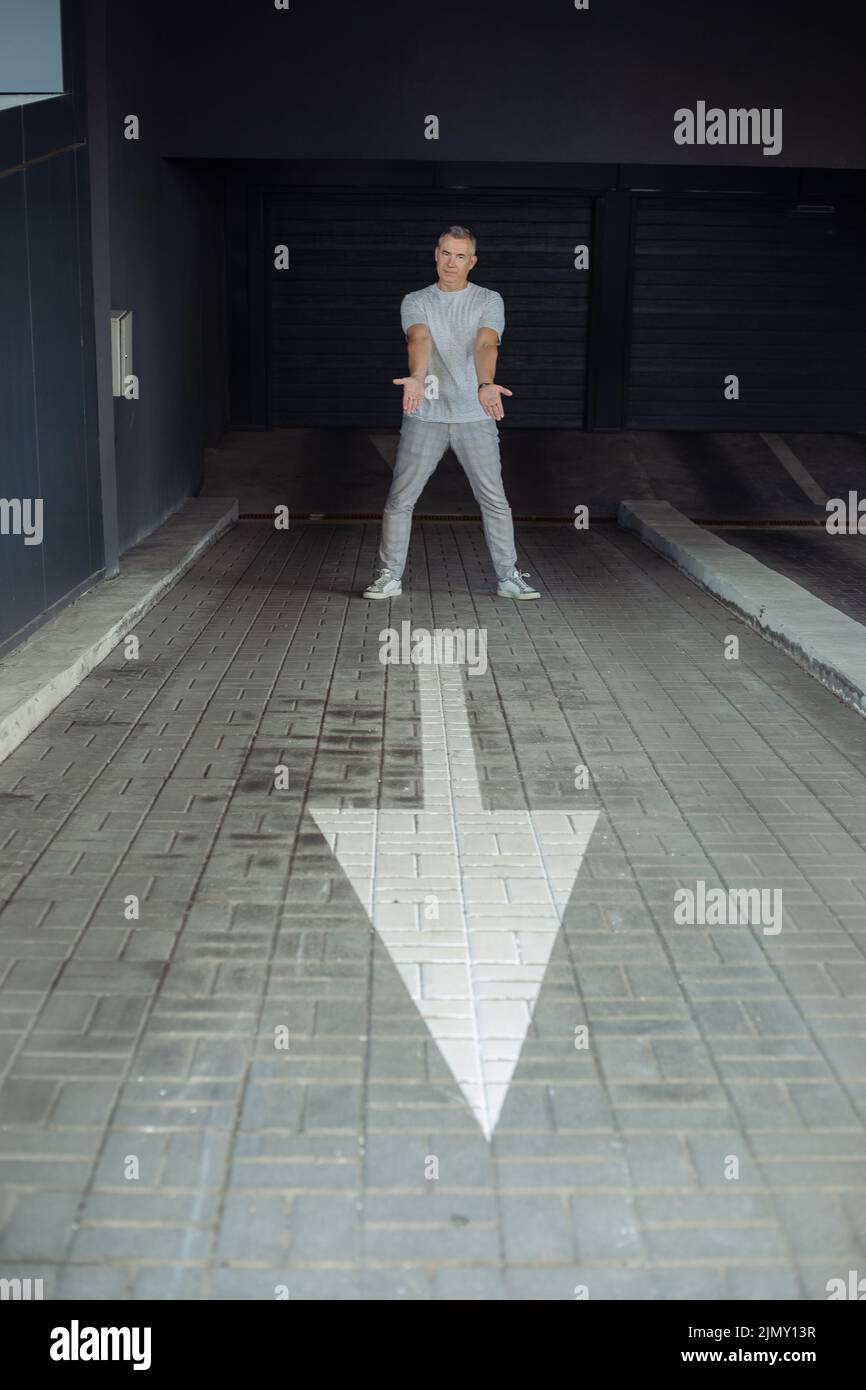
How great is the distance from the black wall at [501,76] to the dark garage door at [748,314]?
5111 millimetres

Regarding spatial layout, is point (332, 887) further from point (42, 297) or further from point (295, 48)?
point (295, 48)

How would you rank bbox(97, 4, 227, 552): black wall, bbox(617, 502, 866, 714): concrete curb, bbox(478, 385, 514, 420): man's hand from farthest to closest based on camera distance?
1. bbox(97, 4, 227, 552): black wall
2. bbox(478, 385, 514, 420): man's hand
3. bbox(617, 502, 866, 714): concrete curb

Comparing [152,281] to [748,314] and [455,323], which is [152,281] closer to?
[455,323]

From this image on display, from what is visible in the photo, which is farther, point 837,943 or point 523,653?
point 523,653

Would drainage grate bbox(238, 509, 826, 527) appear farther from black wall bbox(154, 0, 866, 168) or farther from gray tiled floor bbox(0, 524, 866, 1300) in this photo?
gray tiled floor bbox(0, 524, 866, 1300)

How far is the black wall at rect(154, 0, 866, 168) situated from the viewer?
13102mm

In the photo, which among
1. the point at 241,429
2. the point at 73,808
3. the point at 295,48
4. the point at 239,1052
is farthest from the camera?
the point at 241,429

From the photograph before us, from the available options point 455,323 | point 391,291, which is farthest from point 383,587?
point 391,291

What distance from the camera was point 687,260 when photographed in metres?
18.7

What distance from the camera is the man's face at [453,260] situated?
354 inches

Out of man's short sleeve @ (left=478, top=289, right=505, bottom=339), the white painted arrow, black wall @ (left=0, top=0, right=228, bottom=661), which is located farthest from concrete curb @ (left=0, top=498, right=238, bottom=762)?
man's short sleeve @ (left=478, top=289, right=505, bottom=339)

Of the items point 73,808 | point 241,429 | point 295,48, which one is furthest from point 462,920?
point 241,429
